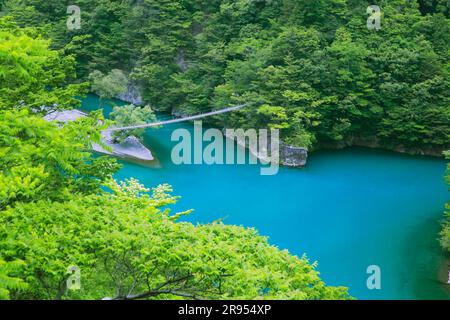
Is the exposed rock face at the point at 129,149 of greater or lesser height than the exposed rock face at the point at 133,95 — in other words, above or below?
below

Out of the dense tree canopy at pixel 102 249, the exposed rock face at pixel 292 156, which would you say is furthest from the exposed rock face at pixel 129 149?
the dense tree canopy at pixel 102 249

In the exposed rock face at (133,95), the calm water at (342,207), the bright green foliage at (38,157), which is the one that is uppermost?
the exposed rock face at (133,95)

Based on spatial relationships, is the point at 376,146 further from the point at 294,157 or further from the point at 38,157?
the point at 38,157

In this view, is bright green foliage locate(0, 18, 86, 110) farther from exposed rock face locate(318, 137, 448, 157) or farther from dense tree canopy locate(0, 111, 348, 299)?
exposed rock face locate(318, 137, 448, 157)

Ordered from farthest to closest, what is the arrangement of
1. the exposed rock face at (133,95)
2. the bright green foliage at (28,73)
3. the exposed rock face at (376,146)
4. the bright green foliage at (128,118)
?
the exposed rock face at (133,95) → the exposed rock face at (376,146) → the bright green foliage at (128,118) → the bright green foliage at (28,73)

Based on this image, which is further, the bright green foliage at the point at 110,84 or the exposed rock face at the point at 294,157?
the bright green foliage at the point at 110,84

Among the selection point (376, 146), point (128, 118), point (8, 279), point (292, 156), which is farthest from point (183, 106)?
point (8, 279)

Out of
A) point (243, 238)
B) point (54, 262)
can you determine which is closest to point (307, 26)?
point (243, 238)

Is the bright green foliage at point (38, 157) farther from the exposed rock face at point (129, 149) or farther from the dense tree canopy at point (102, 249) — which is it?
the exposed rock face at point (129, 149)
